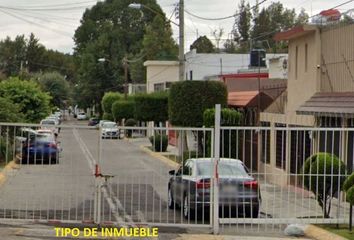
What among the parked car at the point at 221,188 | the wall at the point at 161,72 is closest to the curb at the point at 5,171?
the parked car at the point at 221,188

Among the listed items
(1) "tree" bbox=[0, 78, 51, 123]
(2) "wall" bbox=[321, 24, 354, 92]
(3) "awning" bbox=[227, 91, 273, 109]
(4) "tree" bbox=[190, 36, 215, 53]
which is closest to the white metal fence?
(2) "wall" bbox=[321, 24, 354, 92]

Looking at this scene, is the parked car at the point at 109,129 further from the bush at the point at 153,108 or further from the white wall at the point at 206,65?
the white wall at the point at 206,65

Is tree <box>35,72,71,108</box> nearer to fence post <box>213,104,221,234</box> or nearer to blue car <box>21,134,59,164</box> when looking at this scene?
blue car <box>21,134,59,164</box>

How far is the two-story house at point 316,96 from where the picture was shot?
19438 millimetres

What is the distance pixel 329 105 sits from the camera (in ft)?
66.8

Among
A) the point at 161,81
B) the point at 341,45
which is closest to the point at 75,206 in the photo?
the point at 341,45

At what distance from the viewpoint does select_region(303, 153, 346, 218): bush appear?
13.8 metres

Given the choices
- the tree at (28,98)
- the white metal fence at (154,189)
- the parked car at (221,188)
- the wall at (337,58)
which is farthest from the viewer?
the tree at (28,98)

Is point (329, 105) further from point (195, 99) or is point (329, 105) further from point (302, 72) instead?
point (195, 99)

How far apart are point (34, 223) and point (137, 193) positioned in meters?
5.29

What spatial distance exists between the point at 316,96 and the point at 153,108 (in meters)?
27.5

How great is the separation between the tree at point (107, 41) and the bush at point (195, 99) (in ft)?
219

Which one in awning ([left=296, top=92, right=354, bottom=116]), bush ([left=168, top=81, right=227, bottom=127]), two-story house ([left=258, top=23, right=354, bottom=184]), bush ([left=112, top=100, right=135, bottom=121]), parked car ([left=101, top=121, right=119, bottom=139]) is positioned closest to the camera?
parked car ([left=101, top=121, right=119, bottom=139])

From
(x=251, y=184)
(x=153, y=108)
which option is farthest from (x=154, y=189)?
(x=153, y=108)
